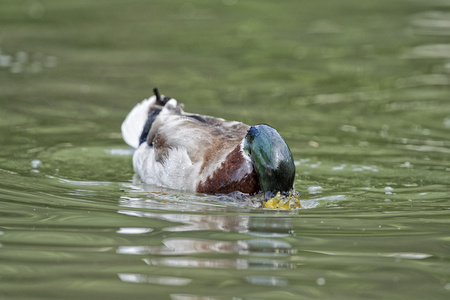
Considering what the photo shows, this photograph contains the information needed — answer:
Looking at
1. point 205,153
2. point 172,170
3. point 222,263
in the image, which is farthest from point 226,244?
point 172,170

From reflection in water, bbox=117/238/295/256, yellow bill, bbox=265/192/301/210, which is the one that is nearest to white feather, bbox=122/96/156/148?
yellow bill, bbox=265/192/301/210

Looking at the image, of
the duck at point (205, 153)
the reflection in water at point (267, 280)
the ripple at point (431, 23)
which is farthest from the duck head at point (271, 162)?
the ripple at point (431, 23)

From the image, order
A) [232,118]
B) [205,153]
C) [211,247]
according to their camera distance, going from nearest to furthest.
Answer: [211,247] < [205,153] < [232,118]

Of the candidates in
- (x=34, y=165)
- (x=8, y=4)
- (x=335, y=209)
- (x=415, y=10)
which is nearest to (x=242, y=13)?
(x=415, y=10)

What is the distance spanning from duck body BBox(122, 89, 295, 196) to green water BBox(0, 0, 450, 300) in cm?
20

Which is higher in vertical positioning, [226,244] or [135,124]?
[135,124]

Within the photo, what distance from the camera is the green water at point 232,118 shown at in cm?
498

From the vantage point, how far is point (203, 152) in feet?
24.0

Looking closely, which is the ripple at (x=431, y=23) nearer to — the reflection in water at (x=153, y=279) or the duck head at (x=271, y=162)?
the duck head at (x=271, y=162)

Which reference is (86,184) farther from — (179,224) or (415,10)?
(415,10)

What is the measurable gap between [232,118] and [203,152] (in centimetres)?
319

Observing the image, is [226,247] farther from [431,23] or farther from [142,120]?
[431,23]

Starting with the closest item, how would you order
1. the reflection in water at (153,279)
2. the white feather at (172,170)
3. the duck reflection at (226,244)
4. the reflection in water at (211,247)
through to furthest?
the reflection in water at (153,279), the duck reflection at (226,244), the reflection in water at (211,247), the white feather at (172,170)

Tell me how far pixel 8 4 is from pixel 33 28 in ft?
6.54
